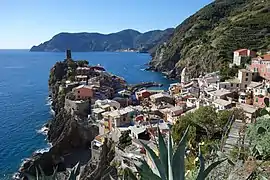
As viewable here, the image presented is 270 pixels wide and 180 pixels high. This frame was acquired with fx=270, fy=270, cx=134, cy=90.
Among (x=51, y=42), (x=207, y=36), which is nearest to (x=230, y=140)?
(x=207, y=36)

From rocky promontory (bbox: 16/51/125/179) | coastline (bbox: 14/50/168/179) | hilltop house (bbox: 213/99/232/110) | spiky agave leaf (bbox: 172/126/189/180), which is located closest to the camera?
spiky agave leaf (bbox: 172/126/189/180)

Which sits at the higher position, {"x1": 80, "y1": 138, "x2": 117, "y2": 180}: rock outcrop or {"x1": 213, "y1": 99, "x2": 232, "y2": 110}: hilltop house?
{"x1": 213, "y1": 99, "x2": 232, "y2": 110}: hilltop house

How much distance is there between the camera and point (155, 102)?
2770 cm

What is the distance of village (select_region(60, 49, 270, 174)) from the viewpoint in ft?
62.5

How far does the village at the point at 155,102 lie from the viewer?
1905 cm

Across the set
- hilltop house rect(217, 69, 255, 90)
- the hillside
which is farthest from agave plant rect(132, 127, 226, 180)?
the hillside

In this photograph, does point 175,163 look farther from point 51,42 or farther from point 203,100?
point 51,42

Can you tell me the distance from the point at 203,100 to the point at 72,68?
25.6 metres

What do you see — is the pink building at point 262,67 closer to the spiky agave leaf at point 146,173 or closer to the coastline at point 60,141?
the coastline at point 60,141

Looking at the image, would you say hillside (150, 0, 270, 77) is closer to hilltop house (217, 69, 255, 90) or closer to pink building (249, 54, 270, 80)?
pink building (249, 54, 270, 80)

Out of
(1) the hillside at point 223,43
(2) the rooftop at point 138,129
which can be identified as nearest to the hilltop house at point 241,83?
(1) the hillside at point 223,43

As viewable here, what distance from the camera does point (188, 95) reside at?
2888 cm

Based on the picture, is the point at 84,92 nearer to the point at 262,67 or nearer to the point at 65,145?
the point at 65,145

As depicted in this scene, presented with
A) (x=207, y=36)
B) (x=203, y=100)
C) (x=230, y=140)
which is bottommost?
(x=203, y=100)
